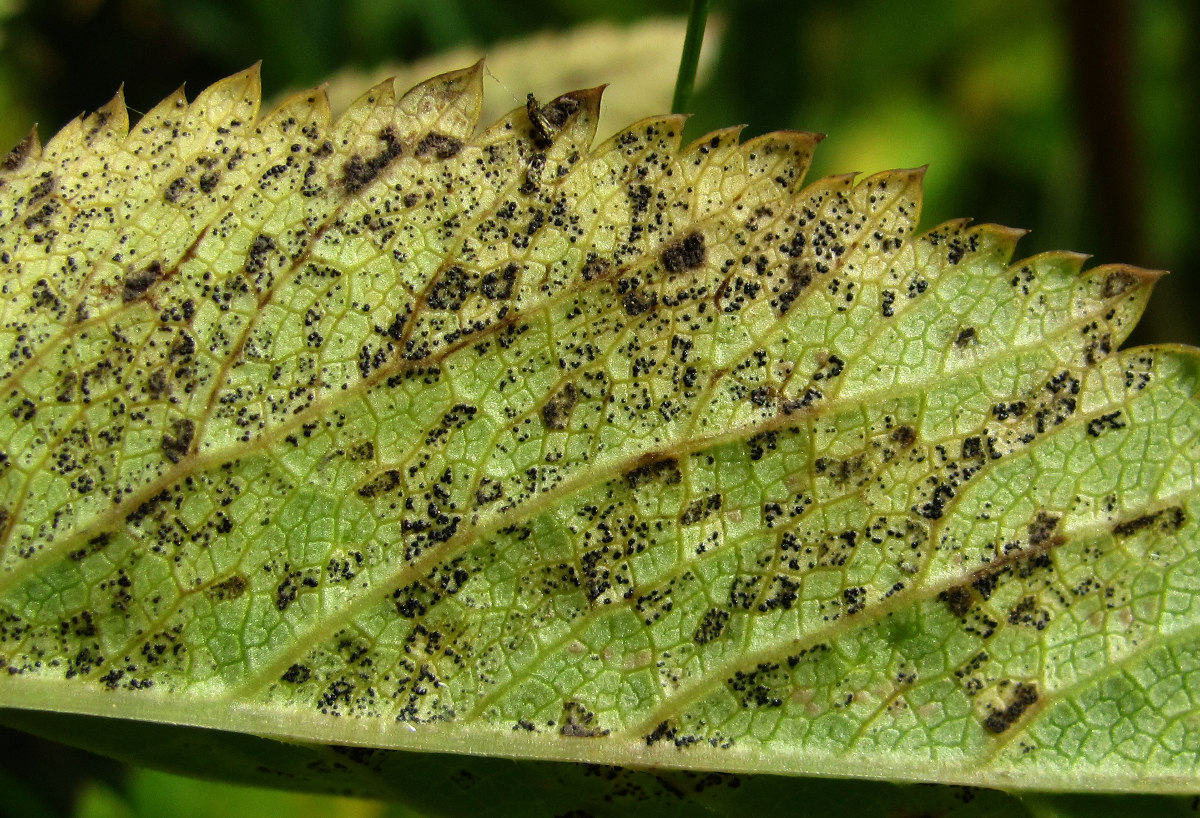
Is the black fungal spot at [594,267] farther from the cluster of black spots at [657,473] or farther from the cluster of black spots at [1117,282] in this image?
the cluster of black spots at [1117,282]

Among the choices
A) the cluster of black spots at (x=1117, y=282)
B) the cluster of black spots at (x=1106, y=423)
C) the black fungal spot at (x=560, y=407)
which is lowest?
the cluster of black spots at (x=1106, y=423)

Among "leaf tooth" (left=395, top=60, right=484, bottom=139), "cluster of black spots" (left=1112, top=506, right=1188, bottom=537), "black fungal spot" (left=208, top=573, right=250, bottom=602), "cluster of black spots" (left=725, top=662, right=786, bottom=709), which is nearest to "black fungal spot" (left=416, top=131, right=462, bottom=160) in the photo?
"leaf tooth" (left=395, top=60, right=484, bottom=139)

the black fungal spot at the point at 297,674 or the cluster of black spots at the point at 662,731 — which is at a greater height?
the black fungal spot at the point at 297,674

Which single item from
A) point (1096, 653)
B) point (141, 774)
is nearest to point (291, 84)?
point (141, 774)

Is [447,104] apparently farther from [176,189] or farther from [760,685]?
[760,685]

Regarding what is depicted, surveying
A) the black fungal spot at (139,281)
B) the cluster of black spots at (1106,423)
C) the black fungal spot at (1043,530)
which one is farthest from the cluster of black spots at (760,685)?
the black fungal spot at (139,281)

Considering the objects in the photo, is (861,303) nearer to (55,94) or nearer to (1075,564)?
(1075,564)

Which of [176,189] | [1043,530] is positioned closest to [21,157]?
[176,189]
